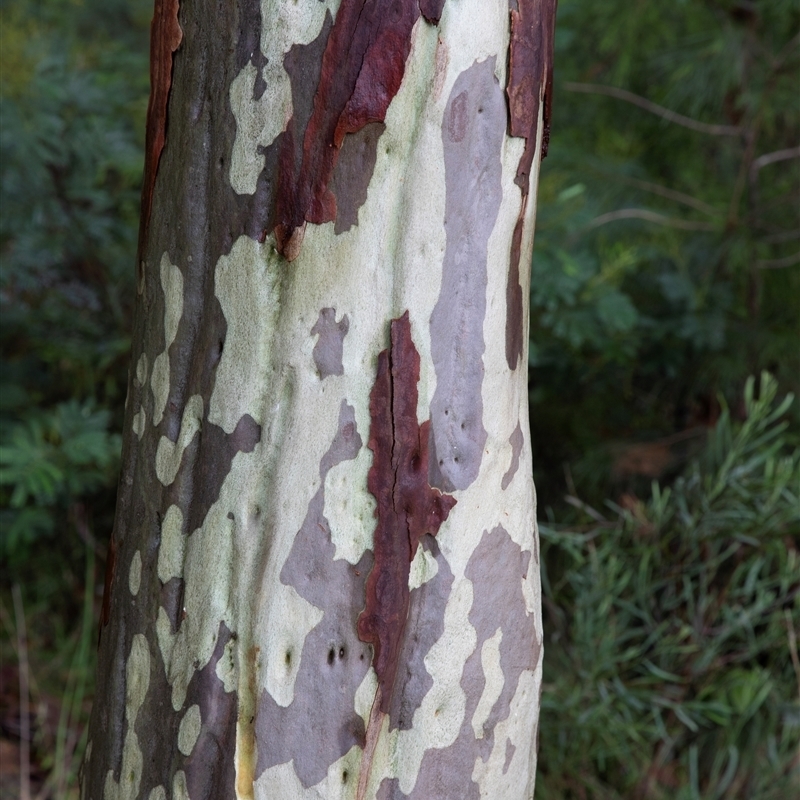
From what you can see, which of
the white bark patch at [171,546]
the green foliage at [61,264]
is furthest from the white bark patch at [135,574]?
the green foliage at [61,264]

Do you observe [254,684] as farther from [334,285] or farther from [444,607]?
[334,285]

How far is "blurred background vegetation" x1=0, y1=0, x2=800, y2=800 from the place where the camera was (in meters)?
1.93

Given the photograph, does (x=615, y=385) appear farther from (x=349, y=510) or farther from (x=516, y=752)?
(x=349, y=510)

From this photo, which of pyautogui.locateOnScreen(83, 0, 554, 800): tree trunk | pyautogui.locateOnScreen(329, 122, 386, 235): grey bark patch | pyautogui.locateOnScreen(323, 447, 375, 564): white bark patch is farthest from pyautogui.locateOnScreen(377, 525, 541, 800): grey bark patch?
pyautogui.locateOnScreen(329, 122, 386, 235): grey bark patch

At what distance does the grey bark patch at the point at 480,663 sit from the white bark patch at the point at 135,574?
34 cm

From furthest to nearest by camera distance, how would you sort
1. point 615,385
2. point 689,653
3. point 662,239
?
point 615,385, point 662,239, point 689,653

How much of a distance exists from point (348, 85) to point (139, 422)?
44cm

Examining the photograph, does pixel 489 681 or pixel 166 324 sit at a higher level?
pixel 166 324

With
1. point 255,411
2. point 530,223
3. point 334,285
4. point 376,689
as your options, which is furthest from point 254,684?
point 530,223

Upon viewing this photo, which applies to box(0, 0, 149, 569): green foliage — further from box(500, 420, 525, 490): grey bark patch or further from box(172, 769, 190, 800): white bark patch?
box(500, 420, 525, 490): grey bark patch

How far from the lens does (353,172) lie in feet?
2.82

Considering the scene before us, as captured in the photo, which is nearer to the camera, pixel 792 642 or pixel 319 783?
pixel 319 783

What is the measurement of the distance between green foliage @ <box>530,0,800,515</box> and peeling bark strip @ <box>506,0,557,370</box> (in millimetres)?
1249

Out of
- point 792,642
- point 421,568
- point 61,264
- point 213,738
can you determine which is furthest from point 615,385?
point 213,738
